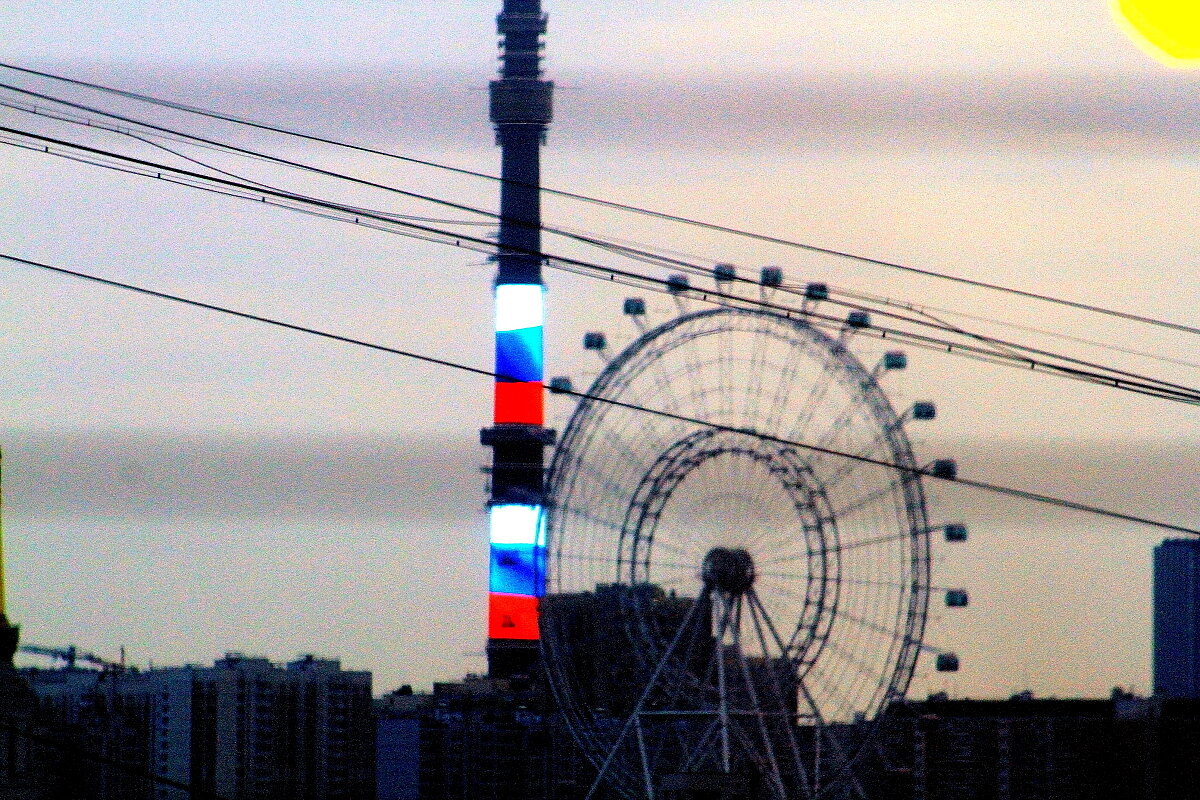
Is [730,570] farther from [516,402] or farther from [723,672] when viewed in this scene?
[516,402]

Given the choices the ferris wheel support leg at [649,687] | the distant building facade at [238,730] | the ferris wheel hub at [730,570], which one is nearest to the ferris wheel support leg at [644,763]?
the ferris wheel support leg at [649,687]

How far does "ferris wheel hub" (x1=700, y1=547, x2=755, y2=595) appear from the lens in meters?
50.1

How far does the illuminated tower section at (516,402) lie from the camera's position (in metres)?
120

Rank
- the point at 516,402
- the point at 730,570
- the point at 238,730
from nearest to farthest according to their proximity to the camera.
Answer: the point at 730,570
the point at 238,730
the point at 516,402

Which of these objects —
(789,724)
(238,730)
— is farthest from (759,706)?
(238,730)

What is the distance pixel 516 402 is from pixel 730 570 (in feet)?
238

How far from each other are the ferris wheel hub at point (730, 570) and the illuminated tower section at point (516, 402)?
219 ft

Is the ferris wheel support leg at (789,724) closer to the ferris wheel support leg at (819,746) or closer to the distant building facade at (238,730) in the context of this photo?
the ferris wheel support leg at (819,746)

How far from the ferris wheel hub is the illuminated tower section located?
219 ft

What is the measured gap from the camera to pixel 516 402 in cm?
12212

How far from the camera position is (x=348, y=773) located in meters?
109

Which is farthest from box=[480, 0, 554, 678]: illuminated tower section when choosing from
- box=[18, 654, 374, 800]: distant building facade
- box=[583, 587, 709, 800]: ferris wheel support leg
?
box=[583, 587, 709, 800]: ferris wheel support leg

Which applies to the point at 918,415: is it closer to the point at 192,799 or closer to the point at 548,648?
the point at 548,648

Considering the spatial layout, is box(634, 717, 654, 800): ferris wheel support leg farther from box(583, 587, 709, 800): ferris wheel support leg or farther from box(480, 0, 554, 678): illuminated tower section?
box(480, 0, 554, 678): illuminated tower section
